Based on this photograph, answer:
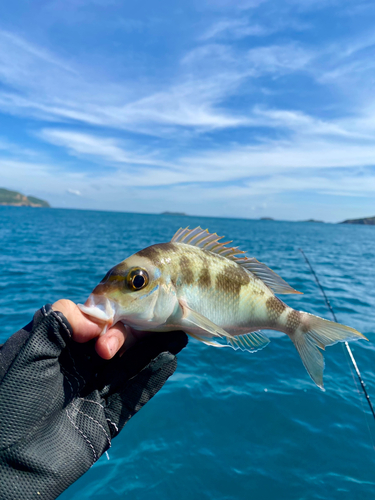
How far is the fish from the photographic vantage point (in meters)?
2.59

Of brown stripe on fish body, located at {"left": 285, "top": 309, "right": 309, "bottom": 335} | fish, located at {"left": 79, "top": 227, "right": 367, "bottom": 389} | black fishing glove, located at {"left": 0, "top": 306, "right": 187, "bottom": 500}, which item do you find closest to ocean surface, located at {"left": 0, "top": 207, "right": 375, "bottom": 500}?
black fishing glove, located at {"left": 0, "top": 306, "right": 187, "bottom": 500}

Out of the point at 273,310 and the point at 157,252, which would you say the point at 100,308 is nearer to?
the point at 157,252

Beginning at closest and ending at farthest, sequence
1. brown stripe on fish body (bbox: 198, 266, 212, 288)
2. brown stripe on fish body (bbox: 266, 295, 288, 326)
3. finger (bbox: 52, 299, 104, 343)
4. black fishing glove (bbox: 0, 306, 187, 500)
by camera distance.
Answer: black fishing glove (bbox: 0, 306, 187, 500) < finger (bbox: 52, 299, 104, 343) < brown stripe on fish body (bbox: 198, 266, 212, 288) < brown stripe on fish body (bbox: 266, 295, 288, 326)

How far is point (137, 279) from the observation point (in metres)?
2.61

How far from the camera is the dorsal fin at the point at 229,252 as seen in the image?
3320 mm

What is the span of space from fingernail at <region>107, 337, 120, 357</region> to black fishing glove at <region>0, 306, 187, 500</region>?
0.33m

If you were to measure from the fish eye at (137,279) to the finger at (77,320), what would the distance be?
0.41 m

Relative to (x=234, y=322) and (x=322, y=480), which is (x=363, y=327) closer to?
(x=322, y=480)

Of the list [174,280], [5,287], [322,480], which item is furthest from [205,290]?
[5,287]

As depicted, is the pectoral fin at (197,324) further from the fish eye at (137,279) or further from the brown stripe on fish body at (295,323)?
the brown stripe on fish body at (295,323)

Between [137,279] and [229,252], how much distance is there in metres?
1.18

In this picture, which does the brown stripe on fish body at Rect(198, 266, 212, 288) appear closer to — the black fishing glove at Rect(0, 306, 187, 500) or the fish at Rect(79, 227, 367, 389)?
the fish at Rect(79, 227, 367, 389)

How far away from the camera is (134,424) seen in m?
6.27

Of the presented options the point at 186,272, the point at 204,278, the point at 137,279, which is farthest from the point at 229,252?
the point at 137,279
